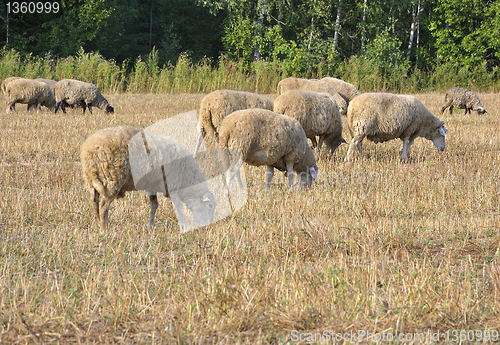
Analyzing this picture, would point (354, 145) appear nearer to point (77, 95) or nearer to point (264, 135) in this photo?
point (264, 135)

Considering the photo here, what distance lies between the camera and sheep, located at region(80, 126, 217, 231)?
547 centimetres

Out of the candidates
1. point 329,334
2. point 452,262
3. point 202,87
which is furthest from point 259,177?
point 202,87

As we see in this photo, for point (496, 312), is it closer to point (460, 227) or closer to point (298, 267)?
point (298, 267)

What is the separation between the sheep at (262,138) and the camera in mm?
7766

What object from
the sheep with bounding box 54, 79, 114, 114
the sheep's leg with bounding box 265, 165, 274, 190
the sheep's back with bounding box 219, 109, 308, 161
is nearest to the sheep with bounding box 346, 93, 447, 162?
the sheep's leg with bounding box 265, 165, 274, 190

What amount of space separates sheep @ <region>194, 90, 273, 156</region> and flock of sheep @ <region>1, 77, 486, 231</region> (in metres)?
0.02

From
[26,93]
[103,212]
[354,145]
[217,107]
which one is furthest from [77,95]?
[103,212]

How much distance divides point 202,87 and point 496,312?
75.5 ft

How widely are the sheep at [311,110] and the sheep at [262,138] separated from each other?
204cm

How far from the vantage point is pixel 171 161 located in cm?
585

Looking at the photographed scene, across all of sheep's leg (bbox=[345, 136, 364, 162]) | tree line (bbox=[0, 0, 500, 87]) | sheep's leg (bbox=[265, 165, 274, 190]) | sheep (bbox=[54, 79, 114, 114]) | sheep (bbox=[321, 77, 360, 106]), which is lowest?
sheep's leg (bbox=[265, 165, 274, 190])

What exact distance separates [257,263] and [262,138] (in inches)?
132

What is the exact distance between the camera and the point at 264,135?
784 centimetres

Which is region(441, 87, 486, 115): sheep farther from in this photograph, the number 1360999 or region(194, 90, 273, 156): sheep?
the number 1360999
